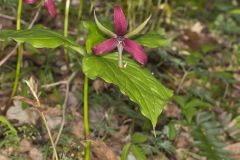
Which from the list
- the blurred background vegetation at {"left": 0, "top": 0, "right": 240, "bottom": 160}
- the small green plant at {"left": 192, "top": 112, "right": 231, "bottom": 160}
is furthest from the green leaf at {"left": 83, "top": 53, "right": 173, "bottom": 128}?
the small green plant at {"left": 192, "top": 112, "right": 231, "bottom": 160}

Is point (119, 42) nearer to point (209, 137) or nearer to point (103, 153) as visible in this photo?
point (103, 153)

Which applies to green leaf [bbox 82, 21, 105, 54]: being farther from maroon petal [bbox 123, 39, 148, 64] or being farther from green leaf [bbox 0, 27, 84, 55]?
maroon petal [bbox 123, 39, 148, 64]

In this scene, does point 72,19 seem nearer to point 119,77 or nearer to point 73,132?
point 73,132

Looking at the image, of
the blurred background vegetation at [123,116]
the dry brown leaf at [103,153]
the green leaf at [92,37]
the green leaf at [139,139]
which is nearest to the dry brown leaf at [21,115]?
the blurred background vegetation at [123,116]

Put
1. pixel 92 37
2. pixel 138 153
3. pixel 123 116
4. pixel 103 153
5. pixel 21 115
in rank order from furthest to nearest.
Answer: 1. pixel 123 116
2. pixel 21 115
3. pixel 103 153
4. pixel 138 153
5. pixel 92 37

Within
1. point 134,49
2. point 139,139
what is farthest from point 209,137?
point 134,49

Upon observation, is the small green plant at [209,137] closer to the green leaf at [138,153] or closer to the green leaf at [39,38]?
the green leaf at [138,153]
